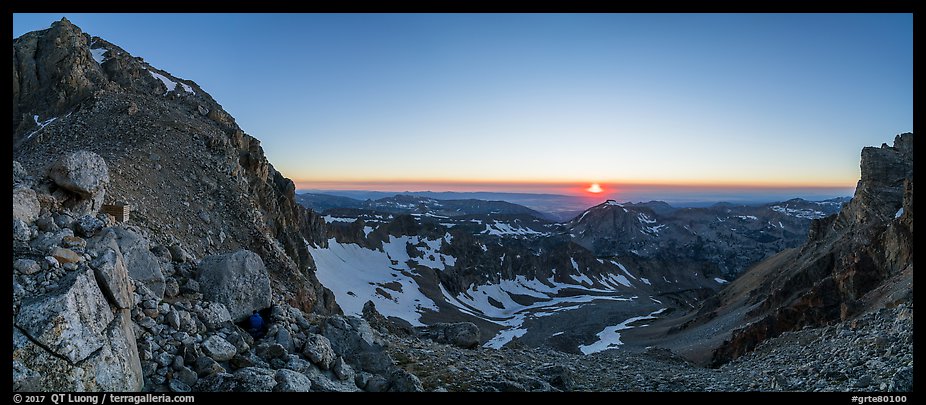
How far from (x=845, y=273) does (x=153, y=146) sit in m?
60.3

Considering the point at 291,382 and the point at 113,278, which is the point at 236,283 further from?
the point at 291,382

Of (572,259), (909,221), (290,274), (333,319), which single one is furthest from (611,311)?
(333,319)

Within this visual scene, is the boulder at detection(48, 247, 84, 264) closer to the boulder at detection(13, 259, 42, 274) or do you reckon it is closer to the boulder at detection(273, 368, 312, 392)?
the boulder at detection(13, 259, 42, 274)

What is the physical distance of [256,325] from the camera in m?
11.7

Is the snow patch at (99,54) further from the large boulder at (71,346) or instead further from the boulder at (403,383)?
the boulder at (403,383)

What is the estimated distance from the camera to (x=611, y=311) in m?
123

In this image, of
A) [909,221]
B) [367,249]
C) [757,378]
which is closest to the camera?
[757,378]

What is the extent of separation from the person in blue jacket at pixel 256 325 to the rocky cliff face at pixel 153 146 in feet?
27.9

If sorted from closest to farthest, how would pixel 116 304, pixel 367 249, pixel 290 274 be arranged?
pixel 116 304 → pixel 290 274 → pixel 367 249

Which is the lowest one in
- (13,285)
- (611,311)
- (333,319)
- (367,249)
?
(611,311)

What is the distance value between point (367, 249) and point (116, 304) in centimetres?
12901

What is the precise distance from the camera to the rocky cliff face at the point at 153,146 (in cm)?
2566

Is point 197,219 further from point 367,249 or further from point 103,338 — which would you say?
point 367,249

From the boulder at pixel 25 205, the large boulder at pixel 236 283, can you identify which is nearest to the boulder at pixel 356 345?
the large boulder at pixel 236 283
